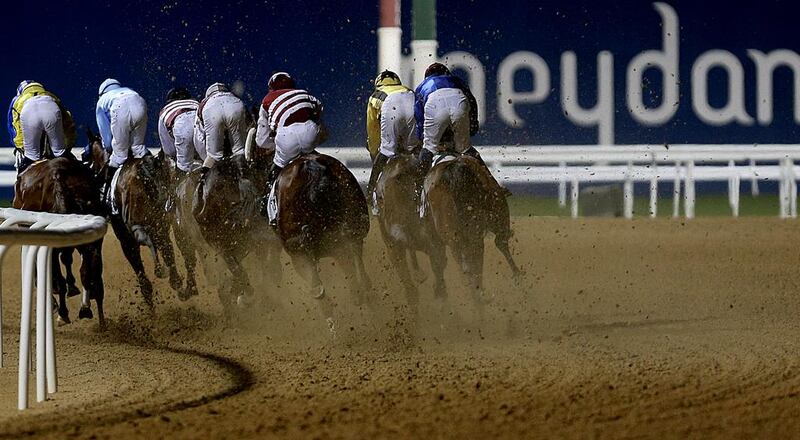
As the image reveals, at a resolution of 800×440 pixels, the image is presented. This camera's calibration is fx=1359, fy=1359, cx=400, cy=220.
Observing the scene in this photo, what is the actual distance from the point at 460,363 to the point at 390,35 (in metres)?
9.30

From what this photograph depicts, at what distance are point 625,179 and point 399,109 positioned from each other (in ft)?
25.7

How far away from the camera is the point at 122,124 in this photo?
9.36 meters

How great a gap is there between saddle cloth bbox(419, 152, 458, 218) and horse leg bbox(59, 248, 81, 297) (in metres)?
2.36

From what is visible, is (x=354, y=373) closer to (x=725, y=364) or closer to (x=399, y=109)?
(x=725, y=364)

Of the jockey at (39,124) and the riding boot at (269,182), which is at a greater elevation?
the jockey at (39,124)

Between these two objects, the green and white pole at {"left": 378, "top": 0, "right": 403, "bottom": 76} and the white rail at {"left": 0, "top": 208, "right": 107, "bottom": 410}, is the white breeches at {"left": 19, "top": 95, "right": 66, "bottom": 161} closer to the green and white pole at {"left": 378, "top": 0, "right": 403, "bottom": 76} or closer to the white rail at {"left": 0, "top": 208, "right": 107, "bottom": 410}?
the white rail at {"left": 0, "top": 208, "right": 107, "bottom": 410}

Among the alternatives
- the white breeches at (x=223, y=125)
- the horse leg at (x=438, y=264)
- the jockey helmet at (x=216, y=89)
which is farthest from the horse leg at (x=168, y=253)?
the horse leg at (x=438, y=264)

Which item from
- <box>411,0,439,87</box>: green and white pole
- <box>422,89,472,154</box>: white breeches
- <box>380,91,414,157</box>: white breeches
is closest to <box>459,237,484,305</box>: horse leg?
<box>422,89,472,154</box>: white breeches

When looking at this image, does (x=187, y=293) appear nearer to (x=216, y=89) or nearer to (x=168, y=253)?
(x=168, y=253)

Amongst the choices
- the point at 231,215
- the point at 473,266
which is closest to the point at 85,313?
the point at 231,215

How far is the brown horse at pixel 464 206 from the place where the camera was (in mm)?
8344

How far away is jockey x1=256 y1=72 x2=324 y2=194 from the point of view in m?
8.09

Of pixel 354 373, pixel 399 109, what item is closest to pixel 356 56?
pixel 399 109

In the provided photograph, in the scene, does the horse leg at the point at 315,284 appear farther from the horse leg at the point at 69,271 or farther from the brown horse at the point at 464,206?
the horse leg at the point at 69,271
